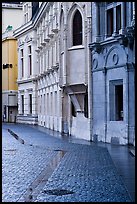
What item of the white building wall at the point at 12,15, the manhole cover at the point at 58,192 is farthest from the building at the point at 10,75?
the manhole cover at the point at 58,192

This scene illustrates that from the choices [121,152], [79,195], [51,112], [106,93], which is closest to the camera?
[79,195]

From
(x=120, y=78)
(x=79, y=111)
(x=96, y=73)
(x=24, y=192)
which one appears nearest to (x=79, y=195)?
(x=24, y=192)

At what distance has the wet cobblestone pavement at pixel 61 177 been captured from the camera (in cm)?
1029

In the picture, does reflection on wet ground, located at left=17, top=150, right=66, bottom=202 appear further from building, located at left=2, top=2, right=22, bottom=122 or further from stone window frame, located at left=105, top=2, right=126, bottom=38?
building, located at left=2, top=2, right=22, bottom=122

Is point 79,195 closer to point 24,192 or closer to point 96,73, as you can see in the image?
point 24,192

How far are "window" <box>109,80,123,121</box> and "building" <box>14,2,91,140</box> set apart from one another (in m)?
2.70

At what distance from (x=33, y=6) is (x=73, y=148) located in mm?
35757

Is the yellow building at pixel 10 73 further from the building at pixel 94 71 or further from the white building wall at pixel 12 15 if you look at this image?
the building at pixel 94 71

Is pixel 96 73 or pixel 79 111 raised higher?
pixel 96 73

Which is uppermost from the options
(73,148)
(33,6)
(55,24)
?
(33,6)

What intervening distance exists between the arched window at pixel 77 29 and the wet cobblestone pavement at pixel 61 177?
9.82 meters

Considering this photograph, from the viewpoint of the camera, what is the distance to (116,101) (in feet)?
82.9

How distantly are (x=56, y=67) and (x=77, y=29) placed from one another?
8024 millimetres

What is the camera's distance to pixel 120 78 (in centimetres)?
2400
